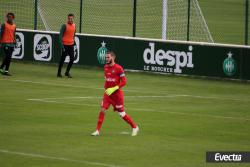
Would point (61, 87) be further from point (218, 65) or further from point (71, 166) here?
point (71, 166)

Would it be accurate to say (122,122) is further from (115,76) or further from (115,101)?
(115,76)

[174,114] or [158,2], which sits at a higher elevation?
[158,2]

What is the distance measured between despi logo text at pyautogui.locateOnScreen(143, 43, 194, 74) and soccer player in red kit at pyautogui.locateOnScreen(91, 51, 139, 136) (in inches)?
539

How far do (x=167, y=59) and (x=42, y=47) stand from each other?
20.1ft

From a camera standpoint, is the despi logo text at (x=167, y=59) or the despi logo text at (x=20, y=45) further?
the despi logo text at (x=20, y=45)

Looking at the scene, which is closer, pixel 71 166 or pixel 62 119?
pixel 71 166

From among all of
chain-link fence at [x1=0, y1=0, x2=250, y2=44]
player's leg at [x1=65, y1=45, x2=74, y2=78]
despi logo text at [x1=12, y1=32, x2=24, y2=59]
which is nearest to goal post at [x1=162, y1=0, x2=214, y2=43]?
chain-link fence at [x1=0, y1=0, x2=250, y2=44]

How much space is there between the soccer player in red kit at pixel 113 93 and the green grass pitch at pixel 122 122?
340 millimetres

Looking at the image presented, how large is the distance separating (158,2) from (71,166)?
32512 millimetres

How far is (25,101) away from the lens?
2603 centimetres

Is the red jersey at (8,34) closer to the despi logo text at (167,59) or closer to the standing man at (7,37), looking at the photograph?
the standing man at (7,37)

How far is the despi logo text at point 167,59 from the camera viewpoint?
33.8m

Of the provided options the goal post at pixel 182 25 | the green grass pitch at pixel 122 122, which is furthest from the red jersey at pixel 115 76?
the goal post at pixel 182 25

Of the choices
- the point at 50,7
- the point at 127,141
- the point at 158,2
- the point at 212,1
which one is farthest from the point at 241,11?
the point at 127,141
